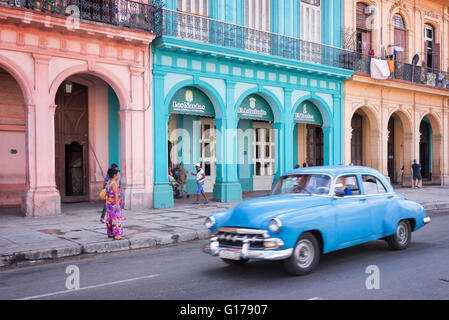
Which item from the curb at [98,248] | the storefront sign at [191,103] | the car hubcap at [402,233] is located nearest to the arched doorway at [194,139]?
the storefront sign at [191,103]

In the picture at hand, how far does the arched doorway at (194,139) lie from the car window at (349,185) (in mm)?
9525

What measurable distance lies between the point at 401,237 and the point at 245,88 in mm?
10353

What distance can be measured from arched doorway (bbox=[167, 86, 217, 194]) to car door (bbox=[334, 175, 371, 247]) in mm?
9617

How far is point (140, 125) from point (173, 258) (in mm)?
7479

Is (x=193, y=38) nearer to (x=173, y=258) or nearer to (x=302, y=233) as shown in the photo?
(x=173, y=258)

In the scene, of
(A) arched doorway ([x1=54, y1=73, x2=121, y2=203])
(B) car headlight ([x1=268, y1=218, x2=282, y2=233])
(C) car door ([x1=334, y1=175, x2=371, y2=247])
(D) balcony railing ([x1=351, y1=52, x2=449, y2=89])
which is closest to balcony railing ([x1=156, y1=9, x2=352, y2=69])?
(D) balcony railing ([x1=351, y1=52, x2=449, y2=89])

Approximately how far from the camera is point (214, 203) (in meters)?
15.6

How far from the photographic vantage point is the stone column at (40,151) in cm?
1227

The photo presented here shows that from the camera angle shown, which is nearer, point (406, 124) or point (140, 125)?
point (140, 125)

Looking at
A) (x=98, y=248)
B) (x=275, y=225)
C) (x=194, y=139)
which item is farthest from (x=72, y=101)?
(x=275, y=225)

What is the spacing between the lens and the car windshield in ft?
22.2

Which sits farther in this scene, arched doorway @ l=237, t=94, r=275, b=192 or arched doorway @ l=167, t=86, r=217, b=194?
arched doorway @ l=237, t=94, r=275, b=192

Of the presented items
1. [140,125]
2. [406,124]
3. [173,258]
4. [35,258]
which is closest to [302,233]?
[173,258]

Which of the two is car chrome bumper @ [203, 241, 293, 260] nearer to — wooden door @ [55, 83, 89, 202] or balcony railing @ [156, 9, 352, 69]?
balcony railing @ [156, 9, 352, 69]
